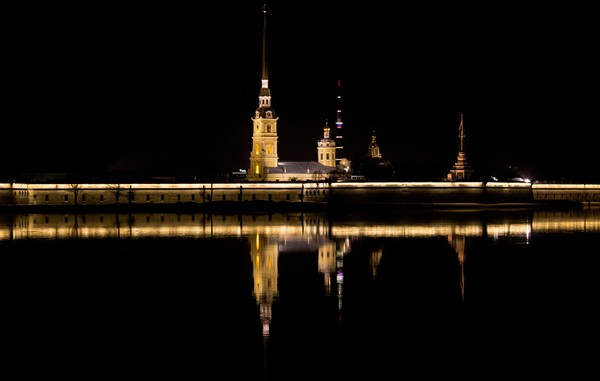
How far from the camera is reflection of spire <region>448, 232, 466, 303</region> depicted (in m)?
25.6

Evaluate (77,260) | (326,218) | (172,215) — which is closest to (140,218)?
(172,215)

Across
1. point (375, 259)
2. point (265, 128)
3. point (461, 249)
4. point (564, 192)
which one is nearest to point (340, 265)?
point (375, 259)

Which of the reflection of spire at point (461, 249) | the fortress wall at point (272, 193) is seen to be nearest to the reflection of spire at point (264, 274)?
the reflection of spire at point (461, 249)

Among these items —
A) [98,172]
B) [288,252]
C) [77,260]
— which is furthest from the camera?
[98,172]

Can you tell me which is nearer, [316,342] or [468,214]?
[316,342]

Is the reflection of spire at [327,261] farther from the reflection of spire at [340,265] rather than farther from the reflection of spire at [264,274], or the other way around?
the reflection of spire at [264,274]

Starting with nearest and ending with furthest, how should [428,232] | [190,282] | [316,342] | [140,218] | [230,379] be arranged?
[230,379], [316,342], [190,282], [428,232], [140,218]

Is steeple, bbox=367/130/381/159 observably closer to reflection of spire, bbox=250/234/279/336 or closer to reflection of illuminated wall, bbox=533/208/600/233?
reflection of illuminated wall, bbox=533/208/600/233

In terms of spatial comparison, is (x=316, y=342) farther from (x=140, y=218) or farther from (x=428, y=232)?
(x=140, y=218)

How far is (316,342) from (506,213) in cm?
4273

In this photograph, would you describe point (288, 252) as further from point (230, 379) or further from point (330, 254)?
point (230, 379)

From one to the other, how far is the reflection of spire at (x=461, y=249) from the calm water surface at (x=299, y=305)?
0.07m

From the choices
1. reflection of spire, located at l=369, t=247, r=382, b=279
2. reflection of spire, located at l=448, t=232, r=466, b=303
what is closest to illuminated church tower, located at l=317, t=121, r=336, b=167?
reflection of spire, located at l=448, t=232, r=466, b=303

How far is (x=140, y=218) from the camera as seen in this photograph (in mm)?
52625
